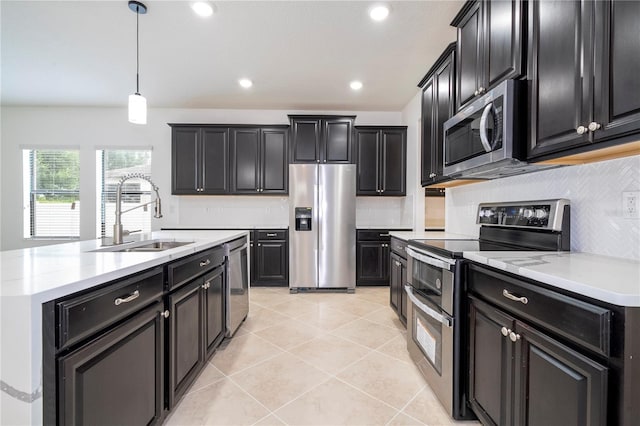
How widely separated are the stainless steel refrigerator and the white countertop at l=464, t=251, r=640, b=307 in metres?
2.54

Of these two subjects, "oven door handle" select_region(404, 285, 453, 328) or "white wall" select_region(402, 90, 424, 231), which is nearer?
"oven door handle" select_region(404, 285, 453, 328)

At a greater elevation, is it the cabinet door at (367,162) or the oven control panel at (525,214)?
the cabinet door at (367,162)

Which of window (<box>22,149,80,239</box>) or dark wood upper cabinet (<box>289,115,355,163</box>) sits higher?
dark wood upper cabinet (<box>289,115,355,163</box>)

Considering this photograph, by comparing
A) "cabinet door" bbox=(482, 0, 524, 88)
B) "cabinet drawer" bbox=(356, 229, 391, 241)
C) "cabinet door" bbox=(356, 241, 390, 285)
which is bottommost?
"cabinet door" bbox=(356, 241, 390, 285)

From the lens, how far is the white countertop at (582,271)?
0.78 metres

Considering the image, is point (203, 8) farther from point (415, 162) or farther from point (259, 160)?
point (415, 162)

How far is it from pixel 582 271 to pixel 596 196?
66 cm

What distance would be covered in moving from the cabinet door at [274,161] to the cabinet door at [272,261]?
2.71 ft

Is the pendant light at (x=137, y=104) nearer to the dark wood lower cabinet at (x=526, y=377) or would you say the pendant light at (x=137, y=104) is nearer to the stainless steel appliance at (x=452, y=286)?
the stainless steel appliance at (x=452, y=286)

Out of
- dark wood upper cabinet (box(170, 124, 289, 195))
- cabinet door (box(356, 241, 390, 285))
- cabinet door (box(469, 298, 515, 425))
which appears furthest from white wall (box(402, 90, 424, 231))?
cabinet door (box(469, 298, 515, 425))

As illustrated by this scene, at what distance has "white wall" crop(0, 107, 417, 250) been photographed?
4.54 m

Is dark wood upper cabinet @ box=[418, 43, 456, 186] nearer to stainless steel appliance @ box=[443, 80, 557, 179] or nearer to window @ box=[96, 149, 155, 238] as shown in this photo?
stainless steel appliance @ box=[443, 80, 557, 179]

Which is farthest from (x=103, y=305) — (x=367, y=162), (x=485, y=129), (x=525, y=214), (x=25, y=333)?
(x=367, y=162)

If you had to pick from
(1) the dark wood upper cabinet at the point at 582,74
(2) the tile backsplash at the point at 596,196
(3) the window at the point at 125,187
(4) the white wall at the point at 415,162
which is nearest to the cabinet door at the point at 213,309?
(1) the dark wood upper cabinet at the point at 582,74
